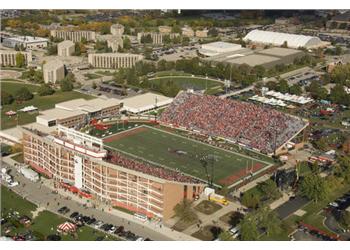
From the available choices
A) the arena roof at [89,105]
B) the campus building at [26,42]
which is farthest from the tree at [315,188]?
the campus building at [26,42]

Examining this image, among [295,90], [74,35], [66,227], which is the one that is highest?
[74,35]

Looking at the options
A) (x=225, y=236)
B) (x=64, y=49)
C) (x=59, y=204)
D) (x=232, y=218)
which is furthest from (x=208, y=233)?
(x=64, y=49)

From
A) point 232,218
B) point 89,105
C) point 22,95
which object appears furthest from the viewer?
point 22,95

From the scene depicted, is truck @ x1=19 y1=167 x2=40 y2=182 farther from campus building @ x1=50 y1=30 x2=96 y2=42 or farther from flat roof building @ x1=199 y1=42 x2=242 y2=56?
campus building @ x1=50 y1=30 x2=96 y2=42

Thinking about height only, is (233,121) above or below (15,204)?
above

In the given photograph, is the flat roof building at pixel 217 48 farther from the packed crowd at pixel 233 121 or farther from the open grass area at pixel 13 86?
the packed crowd at pixel 233 121

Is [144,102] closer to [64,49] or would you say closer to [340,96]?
[340,96]
